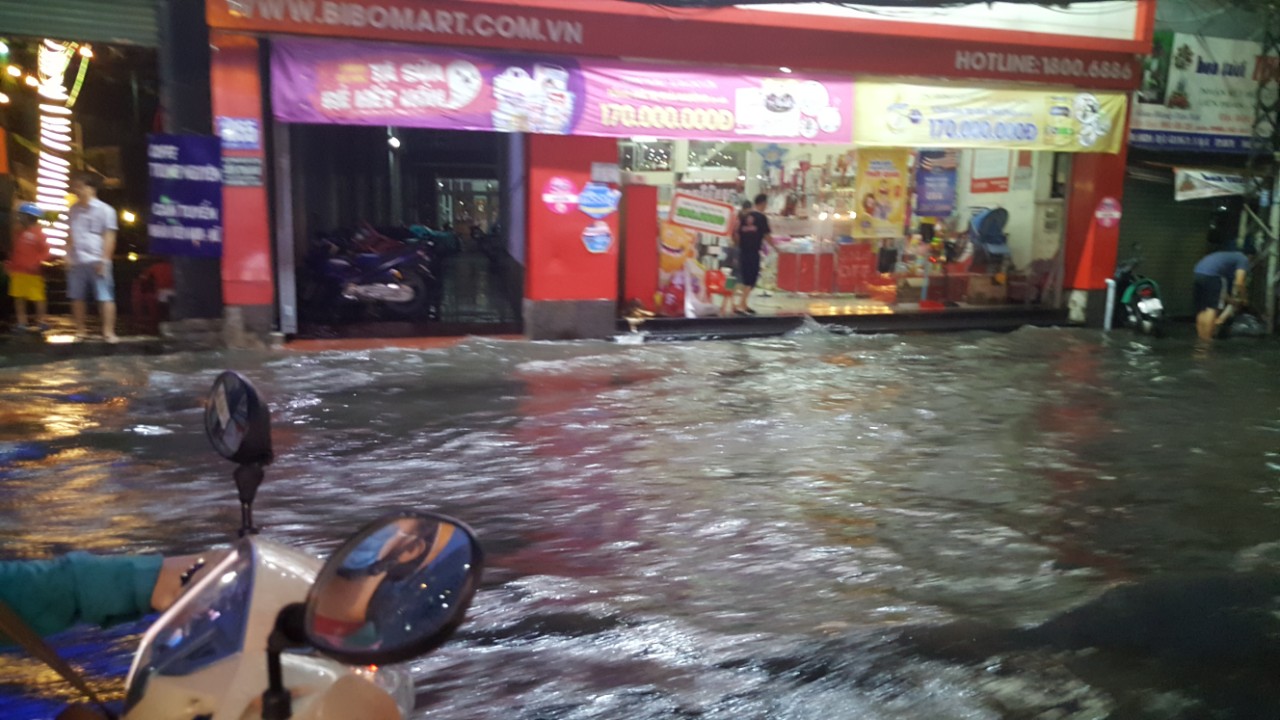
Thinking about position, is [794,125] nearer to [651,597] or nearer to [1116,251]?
[1116,251]

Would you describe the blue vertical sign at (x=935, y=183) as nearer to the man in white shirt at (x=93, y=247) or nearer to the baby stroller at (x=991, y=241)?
the baby stroller at (x=991, y=241)

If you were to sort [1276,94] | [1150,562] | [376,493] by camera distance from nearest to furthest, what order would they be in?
[1150,562] < [376,493] < [1276,94]

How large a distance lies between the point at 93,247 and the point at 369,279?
348cm

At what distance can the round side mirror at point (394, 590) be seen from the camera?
1.47 m

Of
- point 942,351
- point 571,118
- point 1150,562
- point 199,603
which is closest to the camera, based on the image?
point 199,603

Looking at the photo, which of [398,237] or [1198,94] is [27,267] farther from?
[1198,94]

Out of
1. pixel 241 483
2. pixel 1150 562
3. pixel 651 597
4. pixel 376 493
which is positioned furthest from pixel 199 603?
pixel 1150 562

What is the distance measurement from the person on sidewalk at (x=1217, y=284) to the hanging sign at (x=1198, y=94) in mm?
2210

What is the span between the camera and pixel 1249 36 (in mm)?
15969

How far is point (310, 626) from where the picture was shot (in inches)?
58.1

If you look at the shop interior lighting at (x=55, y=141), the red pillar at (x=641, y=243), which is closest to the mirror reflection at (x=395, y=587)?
the red pillar at (x=641, y=243)

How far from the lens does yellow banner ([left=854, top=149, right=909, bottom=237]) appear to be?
1541 cm

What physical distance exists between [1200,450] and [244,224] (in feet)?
32.4

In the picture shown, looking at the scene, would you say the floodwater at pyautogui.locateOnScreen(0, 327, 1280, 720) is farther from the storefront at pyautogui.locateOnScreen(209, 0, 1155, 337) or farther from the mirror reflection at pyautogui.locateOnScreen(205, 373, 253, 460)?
the storefront at pyautogui.locateOnScreen(209, 0, 1155, 337)
